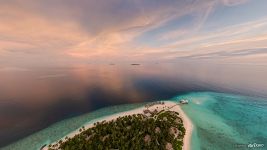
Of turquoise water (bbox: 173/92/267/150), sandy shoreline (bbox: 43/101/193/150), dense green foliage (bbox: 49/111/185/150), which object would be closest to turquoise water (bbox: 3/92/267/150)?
turquoise water (bbox: 173/92/267/150)

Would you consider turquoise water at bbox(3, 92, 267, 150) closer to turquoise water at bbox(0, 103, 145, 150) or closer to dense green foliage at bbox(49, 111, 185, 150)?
turquoise water at bbox(0, 103, 145, 150)

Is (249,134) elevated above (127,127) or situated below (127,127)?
Result: below

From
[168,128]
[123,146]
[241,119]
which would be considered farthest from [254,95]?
[123,146]

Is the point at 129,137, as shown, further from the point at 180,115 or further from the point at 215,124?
the point at 215,124

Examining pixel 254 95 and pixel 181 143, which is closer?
pixel 181 143

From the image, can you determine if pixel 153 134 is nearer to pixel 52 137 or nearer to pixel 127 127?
pixel 127 127

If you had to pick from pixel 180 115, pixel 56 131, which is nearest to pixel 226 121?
pixel 180 115
